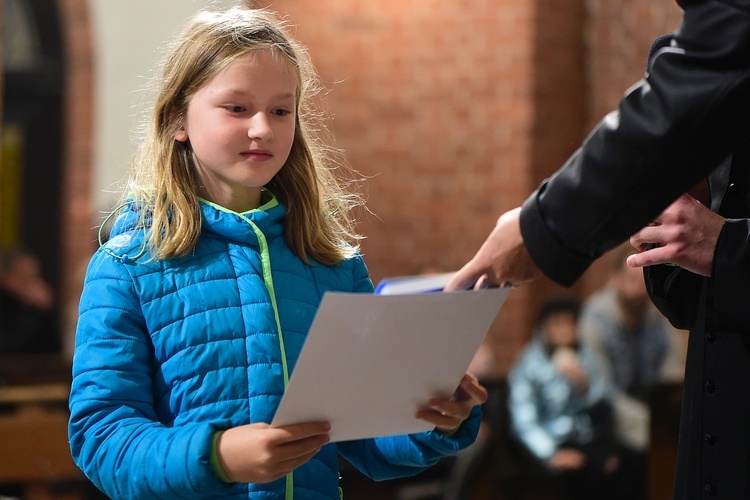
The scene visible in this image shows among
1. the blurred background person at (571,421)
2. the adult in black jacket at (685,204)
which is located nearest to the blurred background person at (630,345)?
the blurred background person at (571,421)

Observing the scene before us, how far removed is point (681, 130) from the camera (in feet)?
4.59

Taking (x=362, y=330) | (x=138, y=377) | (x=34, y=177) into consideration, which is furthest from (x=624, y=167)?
(x=34, y=177)

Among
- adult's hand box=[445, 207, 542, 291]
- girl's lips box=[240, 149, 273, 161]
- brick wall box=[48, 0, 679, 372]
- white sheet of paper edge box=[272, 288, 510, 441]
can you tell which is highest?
girl's lips box=[240, 149, 273, 161]

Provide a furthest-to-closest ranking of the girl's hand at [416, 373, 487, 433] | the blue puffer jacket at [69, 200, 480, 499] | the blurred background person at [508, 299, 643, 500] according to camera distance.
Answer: the blurred background person at [508, 299, 643, 500], the girl's hand at [416, 373, 487, 433], the blue puffer jacket at [69, 200, 480, 499]

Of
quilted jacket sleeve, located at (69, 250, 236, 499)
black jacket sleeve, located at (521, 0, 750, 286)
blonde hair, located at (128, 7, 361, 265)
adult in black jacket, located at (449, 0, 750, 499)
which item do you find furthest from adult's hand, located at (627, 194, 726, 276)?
quilted jacket sleeve, located at (69, 250, 236, 499)

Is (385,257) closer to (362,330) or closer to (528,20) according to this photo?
(528,20)

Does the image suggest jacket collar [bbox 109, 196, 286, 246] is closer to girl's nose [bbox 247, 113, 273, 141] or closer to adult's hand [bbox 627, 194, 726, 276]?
girl's nose [bbox 247, 113, 273, 141]

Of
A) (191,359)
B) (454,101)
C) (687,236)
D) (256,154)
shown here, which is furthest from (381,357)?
(454,101)

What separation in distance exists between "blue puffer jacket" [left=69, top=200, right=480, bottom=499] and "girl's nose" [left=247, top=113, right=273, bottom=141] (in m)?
0.13

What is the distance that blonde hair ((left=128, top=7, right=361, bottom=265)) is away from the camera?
1.65 metres

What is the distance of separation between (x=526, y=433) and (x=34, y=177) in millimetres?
3830

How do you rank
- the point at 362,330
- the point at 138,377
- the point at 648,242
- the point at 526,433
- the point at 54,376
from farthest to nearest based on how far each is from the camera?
the point at 54,376
the point at 526,433
the point at 648,242
the point at 138,377
the point at 362,330

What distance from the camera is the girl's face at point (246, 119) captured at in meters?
1.64

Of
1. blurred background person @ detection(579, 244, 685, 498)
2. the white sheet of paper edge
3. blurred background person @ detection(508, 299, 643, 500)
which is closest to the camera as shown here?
the white sheet of paper edge
